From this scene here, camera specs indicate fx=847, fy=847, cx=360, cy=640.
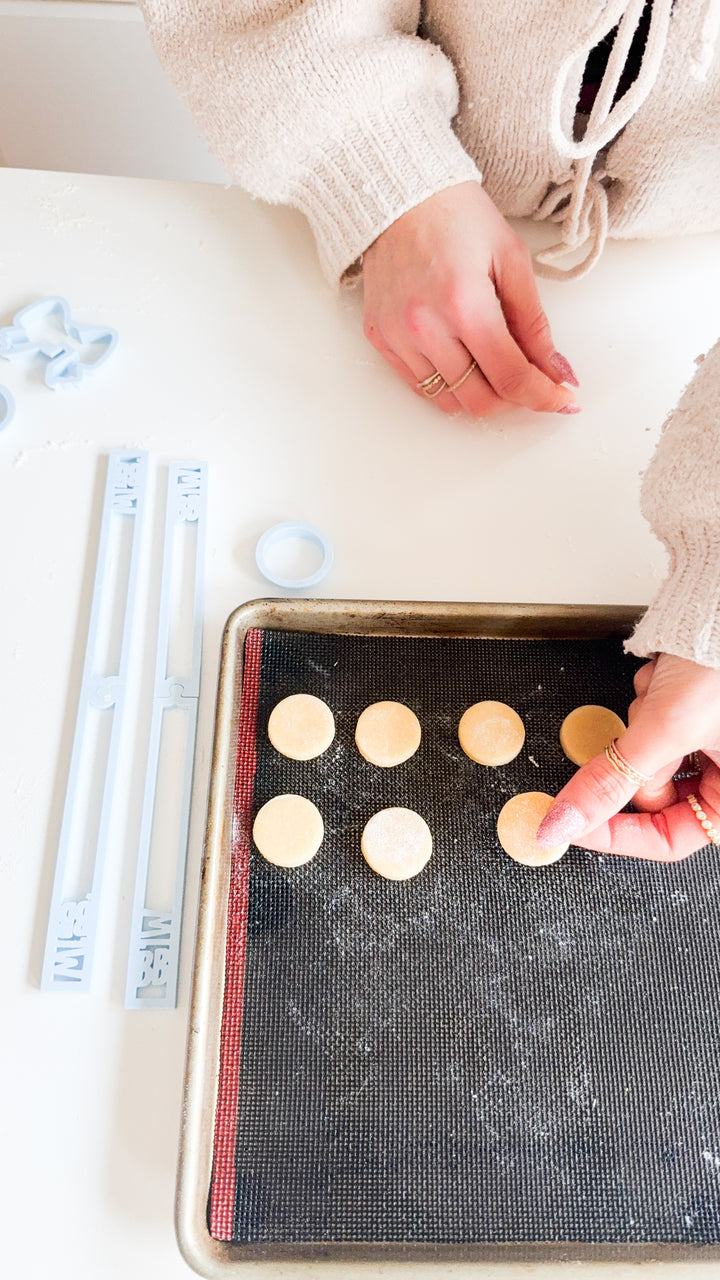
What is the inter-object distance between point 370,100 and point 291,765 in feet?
1.89

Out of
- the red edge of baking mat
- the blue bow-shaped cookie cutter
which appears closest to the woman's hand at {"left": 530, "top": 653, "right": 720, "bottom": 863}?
the red edge of baking mat

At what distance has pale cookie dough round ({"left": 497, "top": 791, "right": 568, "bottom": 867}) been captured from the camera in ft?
2.10

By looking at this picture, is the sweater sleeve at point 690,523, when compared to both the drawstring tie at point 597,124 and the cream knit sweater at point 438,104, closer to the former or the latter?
the cream knit sweater at point 438,104

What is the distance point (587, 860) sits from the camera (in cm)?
65

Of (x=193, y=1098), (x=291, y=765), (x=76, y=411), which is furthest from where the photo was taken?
(x=76, y=411)

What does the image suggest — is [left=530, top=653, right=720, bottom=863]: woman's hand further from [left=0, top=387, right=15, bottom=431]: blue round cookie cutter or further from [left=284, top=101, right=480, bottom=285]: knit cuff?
[left=0, top=387, right=15, bottom=431]: blue round cookie cutter

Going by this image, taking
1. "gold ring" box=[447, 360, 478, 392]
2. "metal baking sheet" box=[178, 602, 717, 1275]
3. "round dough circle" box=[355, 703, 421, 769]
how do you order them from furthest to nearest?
"gold ring" box=[447, 360, 478, 392] → "round dough circle" box=[355, 703, 421, 769] → "metal baking sheet" box=[178, 602, 717, 1275]

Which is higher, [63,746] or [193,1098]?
[63,746]

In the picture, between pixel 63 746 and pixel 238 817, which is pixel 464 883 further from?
pixel 63 746

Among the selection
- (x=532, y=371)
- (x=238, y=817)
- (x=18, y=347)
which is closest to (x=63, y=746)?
(x=238, y=817)

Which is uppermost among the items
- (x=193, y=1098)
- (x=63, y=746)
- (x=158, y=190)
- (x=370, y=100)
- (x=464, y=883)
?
(x=158, y=190)

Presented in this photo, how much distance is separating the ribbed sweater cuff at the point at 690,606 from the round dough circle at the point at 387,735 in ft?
0.61

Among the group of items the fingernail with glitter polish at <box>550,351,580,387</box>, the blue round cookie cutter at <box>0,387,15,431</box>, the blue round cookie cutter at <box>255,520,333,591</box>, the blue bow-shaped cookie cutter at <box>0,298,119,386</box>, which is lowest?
the blue round cookie cutter at <box>255,520,333,591</box>

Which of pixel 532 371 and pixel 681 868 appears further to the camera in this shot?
pixel 532 371
